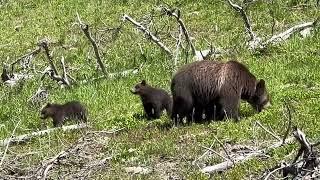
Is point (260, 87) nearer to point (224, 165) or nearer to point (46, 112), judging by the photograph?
point (224, 165)

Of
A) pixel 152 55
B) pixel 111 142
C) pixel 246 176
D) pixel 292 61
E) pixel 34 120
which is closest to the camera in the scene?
pixel 246 176

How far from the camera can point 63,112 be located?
40.4 ft

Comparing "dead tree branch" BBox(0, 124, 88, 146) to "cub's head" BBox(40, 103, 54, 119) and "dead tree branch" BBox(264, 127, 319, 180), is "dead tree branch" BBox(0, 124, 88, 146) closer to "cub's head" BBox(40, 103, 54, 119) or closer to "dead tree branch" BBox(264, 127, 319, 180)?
"cub's head" BBox(40, 103, 54, 119)

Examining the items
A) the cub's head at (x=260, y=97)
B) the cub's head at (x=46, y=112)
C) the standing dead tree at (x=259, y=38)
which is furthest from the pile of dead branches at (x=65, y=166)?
the standing dead tree at (x=259, y=38)

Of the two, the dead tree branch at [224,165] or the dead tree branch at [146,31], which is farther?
the dead tree branch at [146,31]

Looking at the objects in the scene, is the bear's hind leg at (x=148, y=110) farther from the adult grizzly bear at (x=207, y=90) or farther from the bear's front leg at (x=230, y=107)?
the bear's front leg at (x=230, y=107)

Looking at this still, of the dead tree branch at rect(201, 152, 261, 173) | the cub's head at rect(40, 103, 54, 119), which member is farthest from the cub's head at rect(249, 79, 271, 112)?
the cub's head at rect(40, 103, 54, 119)

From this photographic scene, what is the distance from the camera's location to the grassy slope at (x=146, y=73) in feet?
30.3

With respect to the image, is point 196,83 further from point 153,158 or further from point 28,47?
point 28,47

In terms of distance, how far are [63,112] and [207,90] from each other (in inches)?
123

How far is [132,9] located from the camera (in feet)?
72.5

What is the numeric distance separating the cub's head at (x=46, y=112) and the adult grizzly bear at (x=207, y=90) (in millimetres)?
2591

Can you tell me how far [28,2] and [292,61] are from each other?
528 inches

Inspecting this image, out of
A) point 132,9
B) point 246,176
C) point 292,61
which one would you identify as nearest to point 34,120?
point 292,61
